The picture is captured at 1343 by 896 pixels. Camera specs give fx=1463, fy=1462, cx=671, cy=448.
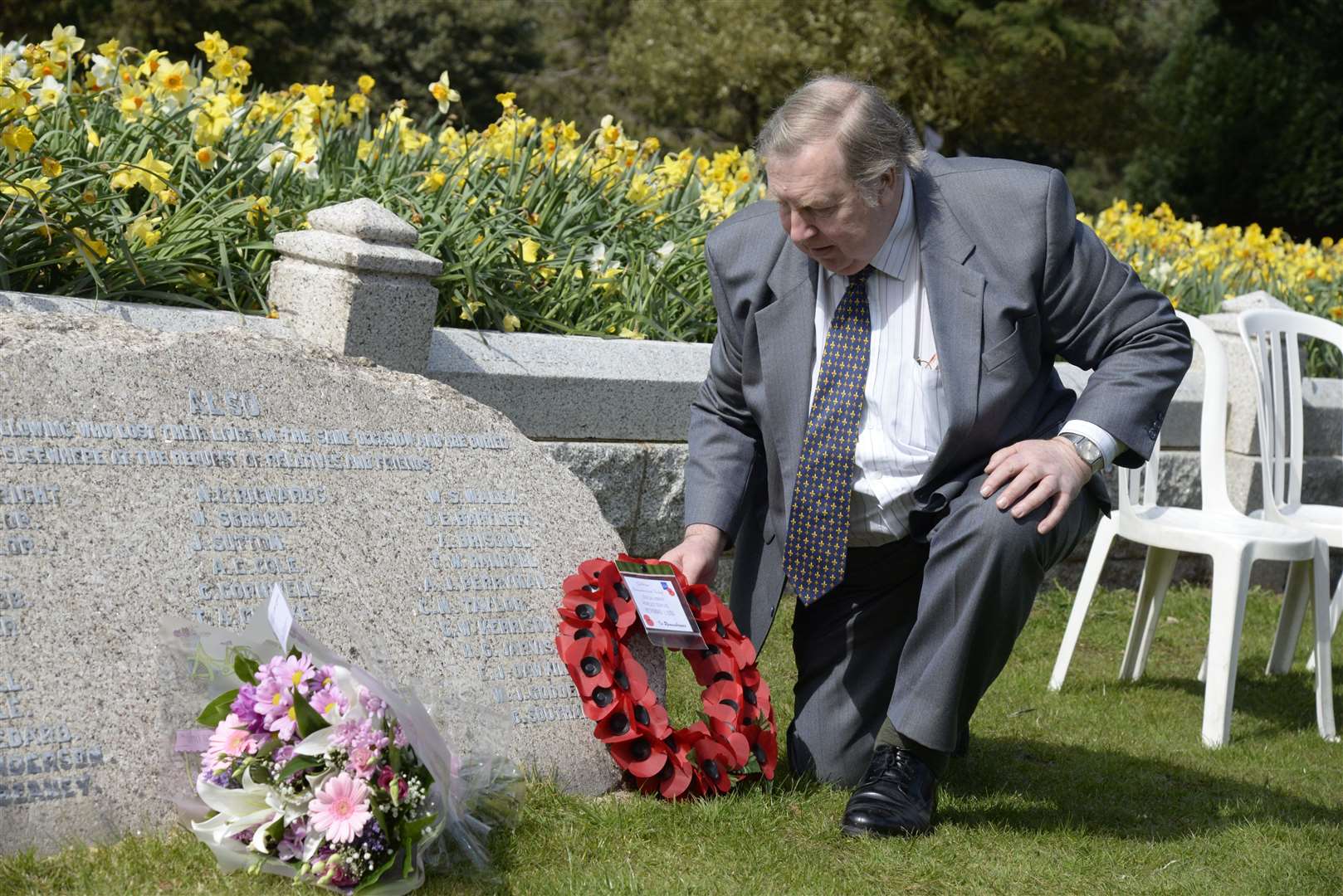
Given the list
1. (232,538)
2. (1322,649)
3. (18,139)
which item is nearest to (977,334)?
(232,538)

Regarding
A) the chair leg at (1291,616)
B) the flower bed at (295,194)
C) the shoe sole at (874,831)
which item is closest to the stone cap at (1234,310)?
the chair leg at (1291,616)

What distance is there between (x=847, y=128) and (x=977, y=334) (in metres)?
0.51

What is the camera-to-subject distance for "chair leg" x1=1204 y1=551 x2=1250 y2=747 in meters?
4.10

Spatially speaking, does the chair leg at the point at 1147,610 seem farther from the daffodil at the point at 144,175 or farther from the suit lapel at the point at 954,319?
the daffodil at the point at 144,175

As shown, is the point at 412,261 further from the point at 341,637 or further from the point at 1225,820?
the point at 1225,820

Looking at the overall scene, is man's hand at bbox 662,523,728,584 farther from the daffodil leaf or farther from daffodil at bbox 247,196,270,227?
daffodil at bbox 247,196,270,227

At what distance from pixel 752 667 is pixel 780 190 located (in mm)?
1054

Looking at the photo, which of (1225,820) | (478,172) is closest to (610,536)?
(1225,820)

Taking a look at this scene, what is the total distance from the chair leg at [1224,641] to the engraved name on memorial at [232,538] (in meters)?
1.83

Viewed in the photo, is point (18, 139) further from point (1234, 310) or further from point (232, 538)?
point (1234, 310)

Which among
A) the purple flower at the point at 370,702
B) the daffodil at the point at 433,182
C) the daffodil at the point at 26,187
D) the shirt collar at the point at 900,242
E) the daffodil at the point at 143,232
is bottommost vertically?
the purple flower at the point at 370,702

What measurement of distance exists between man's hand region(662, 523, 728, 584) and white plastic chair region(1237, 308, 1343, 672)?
234cm

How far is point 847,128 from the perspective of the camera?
9.46 ft

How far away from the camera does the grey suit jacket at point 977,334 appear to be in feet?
9.96
